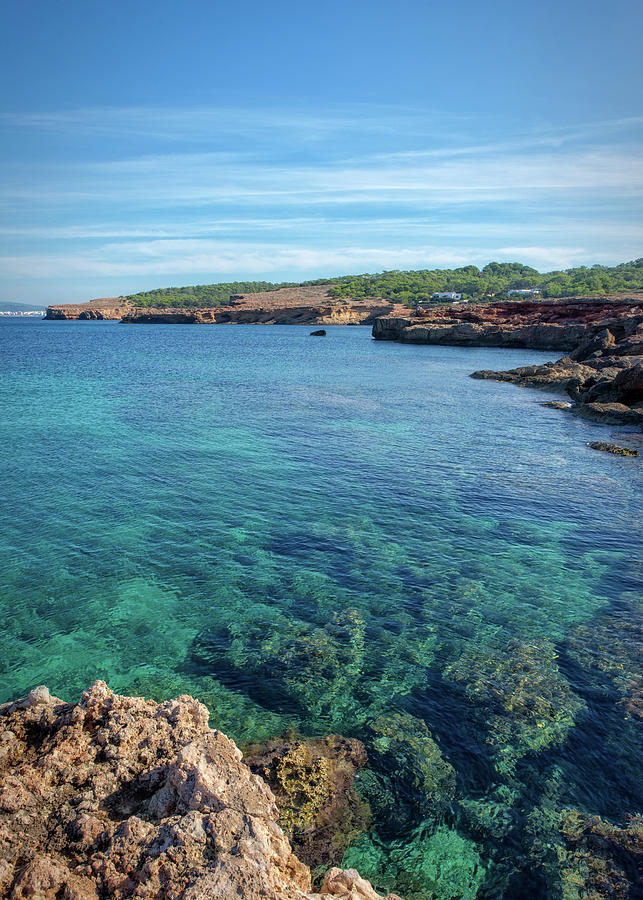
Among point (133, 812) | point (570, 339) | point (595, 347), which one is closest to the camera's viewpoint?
point (133, 812)

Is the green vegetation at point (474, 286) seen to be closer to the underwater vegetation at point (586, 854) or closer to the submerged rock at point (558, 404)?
the submerged rock at point (558, 404)

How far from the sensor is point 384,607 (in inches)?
414

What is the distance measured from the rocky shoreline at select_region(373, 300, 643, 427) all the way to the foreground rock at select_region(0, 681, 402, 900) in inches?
1137

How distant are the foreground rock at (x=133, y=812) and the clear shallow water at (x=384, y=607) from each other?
1.89 meters

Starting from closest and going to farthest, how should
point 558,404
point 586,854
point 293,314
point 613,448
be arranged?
1. point 586,854
2. point 613,448
3. point 558,404
4. point 293,314

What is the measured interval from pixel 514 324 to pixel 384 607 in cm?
7661

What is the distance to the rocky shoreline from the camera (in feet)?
101

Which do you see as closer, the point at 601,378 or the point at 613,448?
the point at 613,448

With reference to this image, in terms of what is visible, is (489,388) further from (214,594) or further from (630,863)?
(630,863)

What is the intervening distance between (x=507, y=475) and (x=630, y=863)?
14251 millimetres

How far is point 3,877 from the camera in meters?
3.84

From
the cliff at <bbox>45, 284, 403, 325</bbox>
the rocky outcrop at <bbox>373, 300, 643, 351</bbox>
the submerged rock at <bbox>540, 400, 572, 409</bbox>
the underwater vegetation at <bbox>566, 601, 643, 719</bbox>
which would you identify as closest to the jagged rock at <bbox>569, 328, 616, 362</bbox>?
the rocky outcrop at <bbox>373, 300, 643, 351</bbox>

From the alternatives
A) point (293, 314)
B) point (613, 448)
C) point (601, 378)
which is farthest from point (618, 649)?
point (293, 314)

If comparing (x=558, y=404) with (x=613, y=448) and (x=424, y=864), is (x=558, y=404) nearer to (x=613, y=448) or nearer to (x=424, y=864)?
(x=613, y=448)
